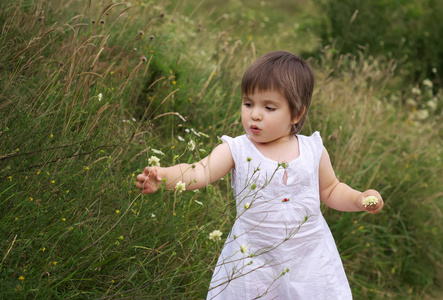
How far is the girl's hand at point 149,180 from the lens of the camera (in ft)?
7.22

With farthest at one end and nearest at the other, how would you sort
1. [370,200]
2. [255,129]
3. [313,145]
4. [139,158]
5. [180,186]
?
[139,158], [313,145], [255,129], [370,200], [180,186]

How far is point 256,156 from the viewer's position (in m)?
2.52

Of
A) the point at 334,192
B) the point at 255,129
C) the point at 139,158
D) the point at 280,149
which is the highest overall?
the point at 255,129

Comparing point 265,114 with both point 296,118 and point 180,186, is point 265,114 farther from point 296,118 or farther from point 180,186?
point 180,186

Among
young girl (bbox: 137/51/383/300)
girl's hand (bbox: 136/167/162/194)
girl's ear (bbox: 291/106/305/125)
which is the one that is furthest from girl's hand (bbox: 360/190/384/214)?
girl's hand (bbox: 136/167/162/194)

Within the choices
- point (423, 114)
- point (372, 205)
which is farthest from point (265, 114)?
point (423, 114)

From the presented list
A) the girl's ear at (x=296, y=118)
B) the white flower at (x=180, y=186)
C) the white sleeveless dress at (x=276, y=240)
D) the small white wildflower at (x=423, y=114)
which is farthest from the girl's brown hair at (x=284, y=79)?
the small white wildflower at (x=423, y=114)

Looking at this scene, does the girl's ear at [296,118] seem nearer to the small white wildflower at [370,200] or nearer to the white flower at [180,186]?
the small white wildflower at [370,200]

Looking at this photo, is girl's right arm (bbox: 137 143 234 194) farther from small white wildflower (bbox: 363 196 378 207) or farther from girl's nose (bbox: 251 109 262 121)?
small white wildflower (bbox: 363 196 378 207)

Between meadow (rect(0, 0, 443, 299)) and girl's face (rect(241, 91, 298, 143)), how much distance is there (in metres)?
0.32

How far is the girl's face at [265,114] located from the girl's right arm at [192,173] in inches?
7.2

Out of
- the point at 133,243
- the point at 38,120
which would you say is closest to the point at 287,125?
the point at 133,243

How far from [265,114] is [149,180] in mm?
632

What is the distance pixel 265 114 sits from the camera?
96.8 inches
